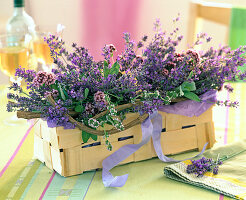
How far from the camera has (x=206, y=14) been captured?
6.45 feet

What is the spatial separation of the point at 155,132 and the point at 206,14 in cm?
114

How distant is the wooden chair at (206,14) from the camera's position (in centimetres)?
192

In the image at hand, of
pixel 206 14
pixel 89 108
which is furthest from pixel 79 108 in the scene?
pixel 206 14

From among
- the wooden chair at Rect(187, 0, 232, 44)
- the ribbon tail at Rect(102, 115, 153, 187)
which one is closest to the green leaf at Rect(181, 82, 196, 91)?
the ribbon tail at Rect(102, 115, 153, 187)

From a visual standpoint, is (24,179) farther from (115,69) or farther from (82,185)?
(115,69)

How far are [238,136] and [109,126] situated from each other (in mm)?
440

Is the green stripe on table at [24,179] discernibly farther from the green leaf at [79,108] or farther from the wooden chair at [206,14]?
the wooden chair at [206,14]

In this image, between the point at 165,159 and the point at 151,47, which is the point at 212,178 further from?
the point at 151,47

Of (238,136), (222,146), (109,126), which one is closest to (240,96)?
(238,136)

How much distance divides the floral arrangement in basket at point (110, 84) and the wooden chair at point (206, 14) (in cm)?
91

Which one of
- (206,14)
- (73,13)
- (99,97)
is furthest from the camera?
(73,13)

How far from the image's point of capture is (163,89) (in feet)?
3.18

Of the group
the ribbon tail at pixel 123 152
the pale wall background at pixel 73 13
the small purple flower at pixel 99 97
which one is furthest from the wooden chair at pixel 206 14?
the pale wall background at pixel 73 13

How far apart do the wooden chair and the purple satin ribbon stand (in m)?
0.88
